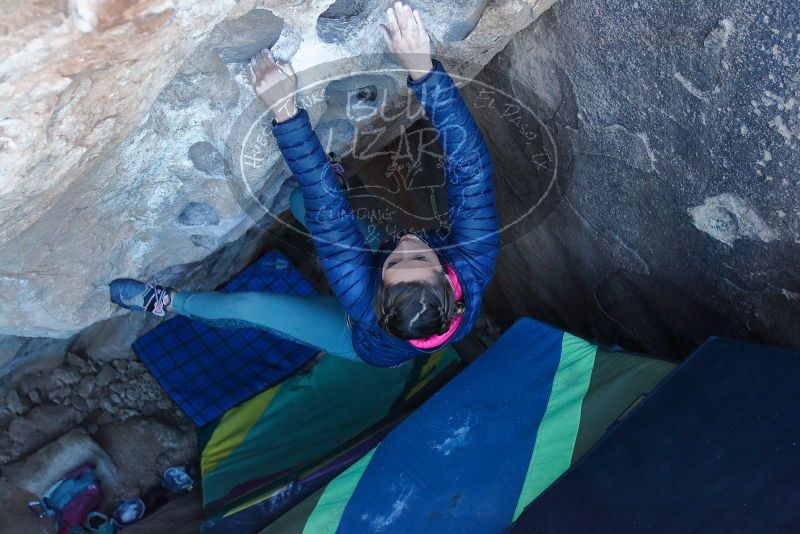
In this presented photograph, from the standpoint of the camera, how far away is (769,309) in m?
1.47

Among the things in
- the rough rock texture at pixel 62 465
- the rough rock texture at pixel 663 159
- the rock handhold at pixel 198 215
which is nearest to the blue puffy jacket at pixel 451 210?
the rough rock texture at pixel 663 159

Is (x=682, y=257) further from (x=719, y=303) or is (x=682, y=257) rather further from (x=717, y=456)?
(x=717, y=456)

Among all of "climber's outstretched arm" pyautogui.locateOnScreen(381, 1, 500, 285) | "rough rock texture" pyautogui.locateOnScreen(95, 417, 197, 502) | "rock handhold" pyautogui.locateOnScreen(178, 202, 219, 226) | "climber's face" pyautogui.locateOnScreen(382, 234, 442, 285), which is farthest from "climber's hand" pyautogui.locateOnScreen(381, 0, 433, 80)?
"rough rock texture" pyautogui.locateOnScreen(95, 417, 197, 502)

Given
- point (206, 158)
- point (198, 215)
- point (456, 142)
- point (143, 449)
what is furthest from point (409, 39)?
point (143, 449)

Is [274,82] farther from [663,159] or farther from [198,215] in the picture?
[663,159]

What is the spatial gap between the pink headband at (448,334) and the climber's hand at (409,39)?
16.5 inches

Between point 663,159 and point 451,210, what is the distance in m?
0.46

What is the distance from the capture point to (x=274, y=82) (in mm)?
1329

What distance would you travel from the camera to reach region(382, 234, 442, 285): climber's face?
1.38m

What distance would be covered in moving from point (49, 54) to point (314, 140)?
1.99 feet

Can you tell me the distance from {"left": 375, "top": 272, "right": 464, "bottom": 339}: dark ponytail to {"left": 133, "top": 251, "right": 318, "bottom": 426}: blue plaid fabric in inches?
45.9

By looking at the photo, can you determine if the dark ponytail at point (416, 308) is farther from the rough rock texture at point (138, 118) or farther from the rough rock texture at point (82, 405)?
the rough rock texture at point (82, 405)

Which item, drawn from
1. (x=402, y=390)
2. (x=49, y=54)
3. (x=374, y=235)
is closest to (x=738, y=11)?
(x=49, y=54)

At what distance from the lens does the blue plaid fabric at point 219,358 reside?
2432 millimetres
